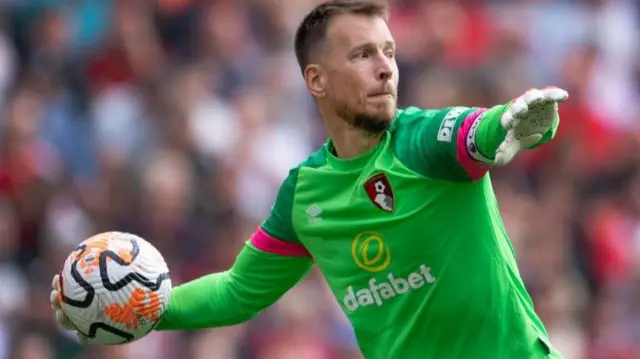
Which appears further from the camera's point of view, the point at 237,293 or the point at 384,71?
the point at 237,293

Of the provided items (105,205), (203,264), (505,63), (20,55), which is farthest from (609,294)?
(20,55)

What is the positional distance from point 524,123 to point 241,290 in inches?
85.2

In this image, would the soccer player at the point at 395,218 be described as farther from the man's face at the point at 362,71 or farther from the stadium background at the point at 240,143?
the stadium background at the point at 240,143

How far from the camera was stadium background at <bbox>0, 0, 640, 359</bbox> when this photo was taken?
464 inches

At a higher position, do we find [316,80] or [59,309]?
[316,80]

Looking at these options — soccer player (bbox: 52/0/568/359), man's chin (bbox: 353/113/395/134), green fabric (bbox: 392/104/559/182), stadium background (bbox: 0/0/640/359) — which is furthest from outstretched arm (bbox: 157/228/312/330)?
stadium background (bbox: 0/0/640/359)

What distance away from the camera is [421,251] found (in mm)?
6465

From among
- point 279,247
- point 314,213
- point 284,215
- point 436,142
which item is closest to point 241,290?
point 279,247

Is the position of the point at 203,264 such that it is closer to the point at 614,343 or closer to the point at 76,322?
the point at 614,343

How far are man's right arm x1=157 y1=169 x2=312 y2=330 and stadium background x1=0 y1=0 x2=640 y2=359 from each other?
3934mm

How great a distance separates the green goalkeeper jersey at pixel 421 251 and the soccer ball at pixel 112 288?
80 centimetres

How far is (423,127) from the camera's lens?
6.29 m

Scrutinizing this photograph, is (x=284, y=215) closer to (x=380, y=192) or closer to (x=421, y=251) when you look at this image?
(x=380, y=192)

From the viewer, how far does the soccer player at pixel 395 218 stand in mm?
6398
